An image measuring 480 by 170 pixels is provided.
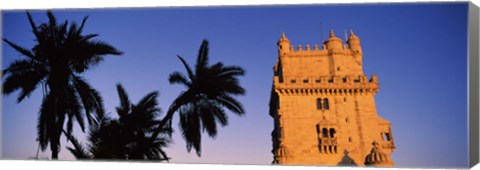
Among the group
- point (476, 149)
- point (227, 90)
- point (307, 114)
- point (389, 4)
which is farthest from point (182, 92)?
point (476, 149)

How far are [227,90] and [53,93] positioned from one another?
5.57 meters

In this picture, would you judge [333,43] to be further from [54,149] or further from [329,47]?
[54,149]

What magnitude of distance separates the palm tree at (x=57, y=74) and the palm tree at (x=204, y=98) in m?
2.51

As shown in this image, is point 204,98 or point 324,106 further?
point 324,106

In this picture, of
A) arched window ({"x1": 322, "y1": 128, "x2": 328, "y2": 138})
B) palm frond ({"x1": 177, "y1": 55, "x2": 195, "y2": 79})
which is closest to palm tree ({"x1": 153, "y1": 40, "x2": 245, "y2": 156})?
palm frond ({"x1": 177, "y1": 55, "x2": 195, "y2": 79})

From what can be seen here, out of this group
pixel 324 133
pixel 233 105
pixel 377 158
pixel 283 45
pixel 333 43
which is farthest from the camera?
pixel 324 133

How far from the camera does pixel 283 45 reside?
19.0 m

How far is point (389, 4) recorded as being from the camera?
51.7 feet

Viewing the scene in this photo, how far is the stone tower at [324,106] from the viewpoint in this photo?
19938 millimetres

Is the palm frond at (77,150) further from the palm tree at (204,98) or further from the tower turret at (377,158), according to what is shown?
the tower turret at (377,158)

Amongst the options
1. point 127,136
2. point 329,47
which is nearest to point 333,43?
point 329,47

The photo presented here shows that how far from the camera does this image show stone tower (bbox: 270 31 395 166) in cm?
1994

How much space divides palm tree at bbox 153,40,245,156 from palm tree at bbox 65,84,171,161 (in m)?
0.54

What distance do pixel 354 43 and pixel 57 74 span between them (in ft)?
31.5
